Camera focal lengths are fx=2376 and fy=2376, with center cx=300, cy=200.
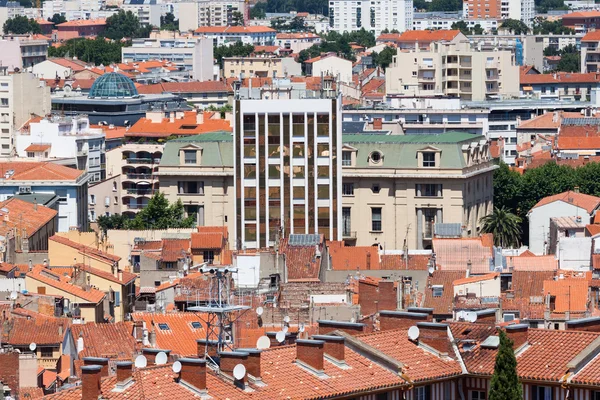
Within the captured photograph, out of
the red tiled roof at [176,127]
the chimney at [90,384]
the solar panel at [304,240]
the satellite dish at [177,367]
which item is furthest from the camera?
the red tiled roof at [176,127]

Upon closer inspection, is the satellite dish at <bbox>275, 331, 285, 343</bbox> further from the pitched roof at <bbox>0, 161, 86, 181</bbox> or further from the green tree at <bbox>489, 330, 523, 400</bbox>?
the pitched roof at <bbox>0, 161, 86, 181</bbox>

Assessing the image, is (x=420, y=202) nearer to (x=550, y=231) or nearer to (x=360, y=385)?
(x=550, y=231)

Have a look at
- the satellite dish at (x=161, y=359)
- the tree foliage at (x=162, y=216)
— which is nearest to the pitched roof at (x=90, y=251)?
the tree foliage at (x=162, y=216)

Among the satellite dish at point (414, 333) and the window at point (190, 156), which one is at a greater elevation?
the satellite dish at point (414, 333)

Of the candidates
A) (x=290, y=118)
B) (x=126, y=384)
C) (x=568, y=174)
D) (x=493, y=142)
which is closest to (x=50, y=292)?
(x=290, y=118)

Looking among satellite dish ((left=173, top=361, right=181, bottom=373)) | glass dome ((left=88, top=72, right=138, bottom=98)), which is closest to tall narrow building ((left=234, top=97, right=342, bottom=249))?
satellite dish ((left=173, top=361, right=181, bottom=373))

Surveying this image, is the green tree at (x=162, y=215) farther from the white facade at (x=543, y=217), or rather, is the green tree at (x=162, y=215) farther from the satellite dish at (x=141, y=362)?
the satellite dish at (x=141, y=362)
